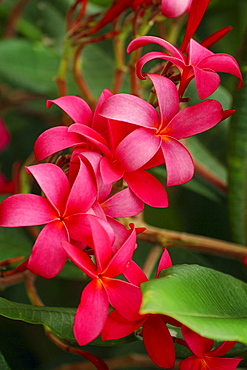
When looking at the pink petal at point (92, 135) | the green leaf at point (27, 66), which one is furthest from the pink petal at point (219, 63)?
the green leaf at point (27, 66)

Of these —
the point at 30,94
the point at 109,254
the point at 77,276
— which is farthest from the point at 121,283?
the point at 30,94

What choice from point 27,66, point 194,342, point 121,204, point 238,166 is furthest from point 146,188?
point 27,66

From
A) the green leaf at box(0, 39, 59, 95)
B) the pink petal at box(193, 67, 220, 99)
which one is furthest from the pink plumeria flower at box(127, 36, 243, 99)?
the green leaf at box(0, 39, 59, 95)

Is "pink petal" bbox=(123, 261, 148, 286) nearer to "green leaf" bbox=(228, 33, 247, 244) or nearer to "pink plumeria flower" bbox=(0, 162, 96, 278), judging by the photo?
"pink plumeria flower" bbox=(0, 162, 96, 278)

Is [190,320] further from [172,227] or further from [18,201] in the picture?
[172,227]

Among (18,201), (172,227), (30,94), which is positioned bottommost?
(172,227)

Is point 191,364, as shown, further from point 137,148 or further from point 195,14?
point 195,14
